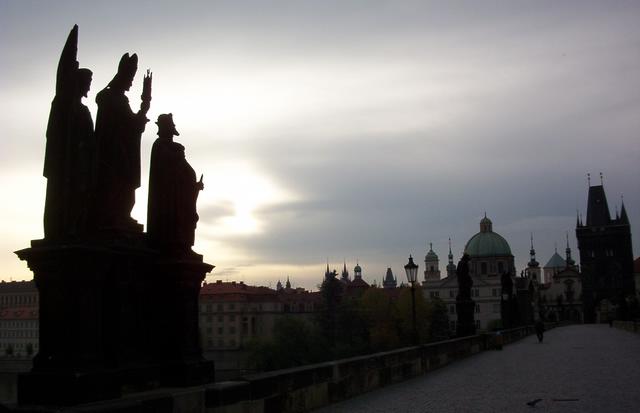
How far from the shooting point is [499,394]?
38.5 feet

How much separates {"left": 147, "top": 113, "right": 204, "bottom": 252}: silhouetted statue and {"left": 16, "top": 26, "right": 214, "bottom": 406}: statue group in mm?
11

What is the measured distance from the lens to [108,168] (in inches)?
242

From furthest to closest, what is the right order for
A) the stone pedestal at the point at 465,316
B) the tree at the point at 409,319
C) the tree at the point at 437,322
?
the tree at the point at 437,322 < the tree at the point at 409,319 < the stone pedestal at the point at 465,316

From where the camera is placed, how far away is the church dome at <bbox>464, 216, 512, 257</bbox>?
147 m

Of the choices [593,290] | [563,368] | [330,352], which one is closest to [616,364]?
[563,368]

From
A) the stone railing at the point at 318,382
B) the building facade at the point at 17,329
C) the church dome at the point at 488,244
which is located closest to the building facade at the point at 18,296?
the building facade at the point at 17,329

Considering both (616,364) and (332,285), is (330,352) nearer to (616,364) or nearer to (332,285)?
(332,285)

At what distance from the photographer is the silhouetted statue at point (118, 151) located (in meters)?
6.11

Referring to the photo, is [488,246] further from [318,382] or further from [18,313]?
[318,382]

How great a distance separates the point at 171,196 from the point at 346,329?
89.1m

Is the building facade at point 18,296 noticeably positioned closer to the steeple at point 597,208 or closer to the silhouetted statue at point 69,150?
the steeple at point 597,208

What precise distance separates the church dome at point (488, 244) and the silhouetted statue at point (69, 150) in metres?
145

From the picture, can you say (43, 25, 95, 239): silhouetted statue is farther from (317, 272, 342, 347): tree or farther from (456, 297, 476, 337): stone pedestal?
(317, 272, 342, 347): tree

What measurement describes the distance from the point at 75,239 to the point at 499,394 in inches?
344
